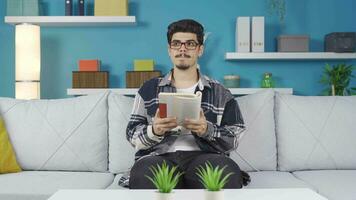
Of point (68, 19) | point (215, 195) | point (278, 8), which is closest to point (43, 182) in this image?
point (215, 195)

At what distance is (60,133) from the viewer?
2535mm

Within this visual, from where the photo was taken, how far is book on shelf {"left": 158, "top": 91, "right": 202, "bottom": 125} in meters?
1.76

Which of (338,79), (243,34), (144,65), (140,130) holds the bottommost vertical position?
(140,130)

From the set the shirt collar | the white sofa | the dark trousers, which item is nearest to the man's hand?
the dark trousers

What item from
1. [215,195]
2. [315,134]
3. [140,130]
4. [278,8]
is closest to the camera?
[215,195]

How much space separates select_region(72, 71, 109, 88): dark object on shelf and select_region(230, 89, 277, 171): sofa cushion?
1448 millimetres

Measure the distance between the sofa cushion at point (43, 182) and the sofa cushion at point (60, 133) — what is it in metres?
0.08

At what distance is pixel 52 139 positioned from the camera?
2521 mm

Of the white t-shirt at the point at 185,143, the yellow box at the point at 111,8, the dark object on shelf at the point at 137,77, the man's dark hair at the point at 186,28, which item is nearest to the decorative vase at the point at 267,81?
the dark object on shelf at the point at 137,77

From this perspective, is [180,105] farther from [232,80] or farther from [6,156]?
[232,80]

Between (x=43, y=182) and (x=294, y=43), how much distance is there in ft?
7.64

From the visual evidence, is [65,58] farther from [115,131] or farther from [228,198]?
[228,198]

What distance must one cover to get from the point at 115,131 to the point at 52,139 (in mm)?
348

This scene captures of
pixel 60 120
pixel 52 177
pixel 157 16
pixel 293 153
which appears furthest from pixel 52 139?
pixel 157 16
